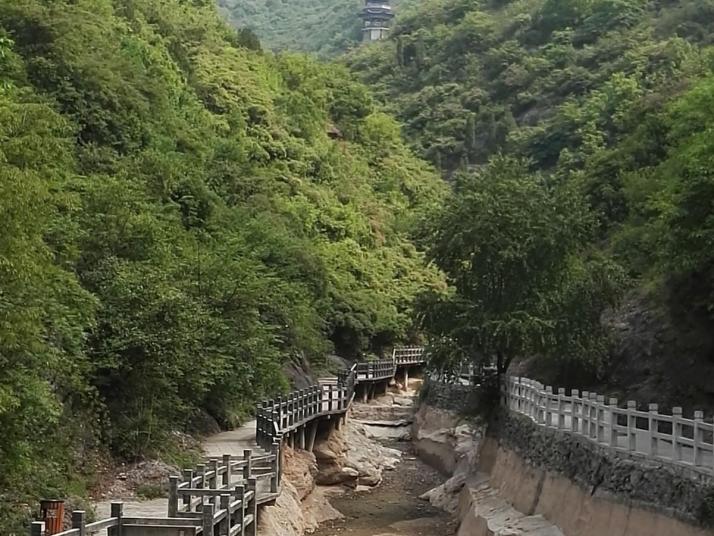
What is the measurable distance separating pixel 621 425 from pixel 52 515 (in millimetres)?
11860

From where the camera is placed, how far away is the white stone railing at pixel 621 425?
1658 cm

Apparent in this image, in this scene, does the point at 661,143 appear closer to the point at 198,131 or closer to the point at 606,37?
the point at 198,131

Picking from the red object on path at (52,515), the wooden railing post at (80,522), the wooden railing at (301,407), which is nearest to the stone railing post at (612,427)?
the wooden railing at (301,407)

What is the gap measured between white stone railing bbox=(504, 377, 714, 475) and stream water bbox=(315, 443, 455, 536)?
4.04 m

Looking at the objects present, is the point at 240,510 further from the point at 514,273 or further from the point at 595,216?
the point at 595,216

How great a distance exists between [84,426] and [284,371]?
1871 cm

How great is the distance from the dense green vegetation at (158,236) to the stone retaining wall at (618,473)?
8379 mm

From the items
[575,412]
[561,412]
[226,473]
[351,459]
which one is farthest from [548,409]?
[351,459]

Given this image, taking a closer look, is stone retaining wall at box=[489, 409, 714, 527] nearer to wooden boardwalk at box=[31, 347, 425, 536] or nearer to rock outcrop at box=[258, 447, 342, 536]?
rock outcrop at box=[258, 447, 342, 536]

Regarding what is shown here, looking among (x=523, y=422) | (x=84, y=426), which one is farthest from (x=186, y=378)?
(x=523, y=422)

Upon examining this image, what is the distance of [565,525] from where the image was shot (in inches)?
827

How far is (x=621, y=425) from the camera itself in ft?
71.3

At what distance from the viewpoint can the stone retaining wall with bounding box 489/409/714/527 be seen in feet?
52.6

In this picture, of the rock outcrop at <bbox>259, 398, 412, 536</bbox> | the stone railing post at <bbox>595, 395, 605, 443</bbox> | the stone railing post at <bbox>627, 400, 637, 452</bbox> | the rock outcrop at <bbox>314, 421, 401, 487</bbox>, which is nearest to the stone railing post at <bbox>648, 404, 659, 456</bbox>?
the stone railing post at <bbox>627, 400, 637, 452</bbox>
